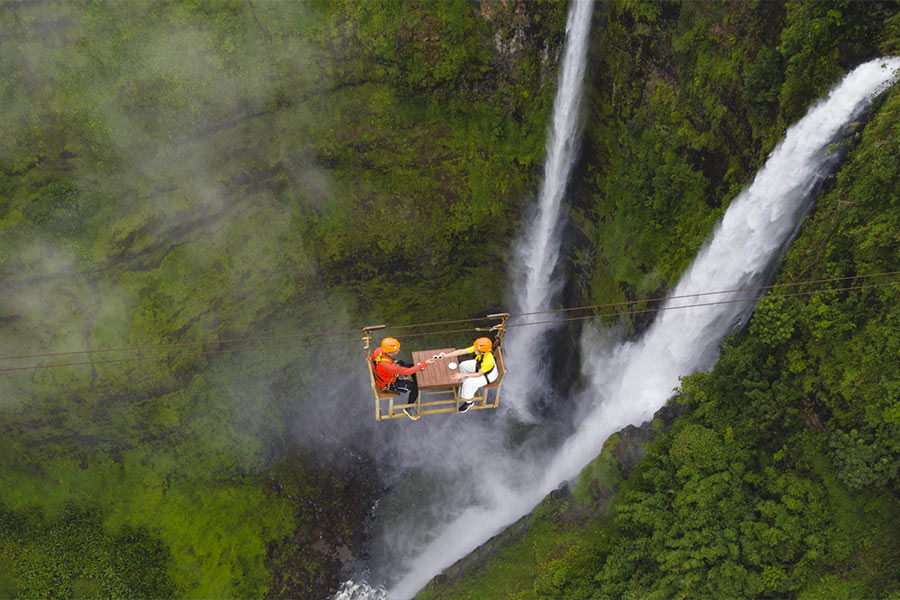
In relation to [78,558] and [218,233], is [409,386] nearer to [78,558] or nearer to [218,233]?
[218,233]

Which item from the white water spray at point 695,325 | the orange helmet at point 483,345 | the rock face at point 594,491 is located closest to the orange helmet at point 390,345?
the orange helmet at point 483,345

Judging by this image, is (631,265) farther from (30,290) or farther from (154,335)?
(30,290)

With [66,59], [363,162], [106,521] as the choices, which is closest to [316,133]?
[363,162]

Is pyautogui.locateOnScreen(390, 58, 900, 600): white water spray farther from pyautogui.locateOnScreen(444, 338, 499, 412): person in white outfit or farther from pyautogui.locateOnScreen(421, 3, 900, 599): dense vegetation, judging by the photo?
pyautogui.locateOnScreen(444, 338, 499, 412): person in white outfit

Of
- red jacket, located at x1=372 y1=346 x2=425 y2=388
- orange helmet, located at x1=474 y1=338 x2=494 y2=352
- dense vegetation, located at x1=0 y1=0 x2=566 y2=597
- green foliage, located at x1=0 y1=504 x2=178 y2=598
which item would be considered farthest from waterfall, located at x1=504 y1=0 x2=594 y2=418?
green foliage, located at x1=0 y1=504 x2=178 y2=598

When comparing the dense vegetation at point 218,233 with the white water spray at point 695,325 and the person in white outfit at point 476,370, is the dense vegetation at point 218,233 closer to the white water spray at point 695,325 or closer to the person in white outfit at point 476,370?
the white water spray at point 695,325
